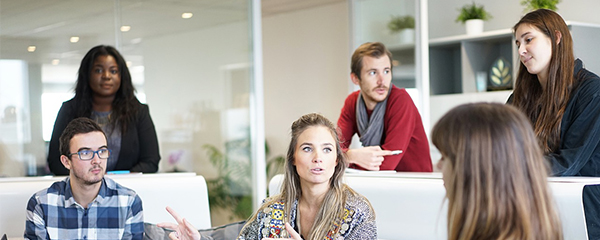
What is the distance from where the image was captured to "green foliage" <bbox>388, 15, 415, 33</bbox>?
5.30 m

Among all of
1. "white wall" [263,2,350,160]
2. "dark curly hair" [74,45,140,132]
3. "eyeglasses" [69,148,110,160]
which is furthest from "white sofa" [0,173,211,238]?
"white wall" [263,2,350,160]

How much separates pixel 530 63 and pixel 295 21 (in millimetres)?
5109

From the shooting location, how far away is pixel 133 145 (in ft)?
11.5

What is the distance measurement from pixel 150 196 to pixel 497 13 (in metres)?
3.47

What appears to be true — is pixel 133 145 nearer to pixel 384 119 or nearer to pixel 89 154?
pixel 89 154

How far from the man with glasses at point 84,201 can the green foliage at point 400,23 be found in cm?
320

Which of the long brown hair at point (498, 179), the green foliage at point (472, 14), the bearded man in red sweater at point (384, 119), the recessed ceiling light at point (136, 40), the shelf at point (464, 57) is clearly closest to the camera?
the long brown hair at point (498, 179)

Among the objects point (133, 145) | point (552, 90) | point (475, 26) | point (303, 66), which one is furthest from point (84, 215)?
point (303, 66)

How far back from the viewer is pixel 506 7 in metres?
5.27

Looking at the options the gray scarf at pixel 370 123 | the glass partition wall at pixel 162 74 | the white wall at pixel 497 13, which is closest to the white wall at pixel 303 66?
the white wall at pixel 497 13

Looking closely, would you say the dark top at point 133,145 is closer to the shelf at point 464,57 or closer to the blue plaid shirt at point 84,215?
the blue plaid shirt at point 84,215

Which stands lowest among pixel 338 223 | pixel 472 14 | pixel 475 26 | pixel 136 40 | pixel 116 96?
pixel 338 223

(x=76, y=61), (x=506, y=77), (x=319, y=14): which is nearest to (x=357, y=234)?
(x=76, y=61)

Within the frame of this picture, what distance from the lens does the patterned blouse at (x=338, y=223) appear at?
2092mm
